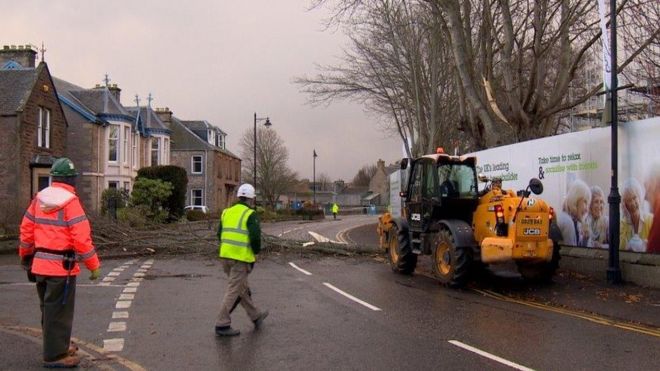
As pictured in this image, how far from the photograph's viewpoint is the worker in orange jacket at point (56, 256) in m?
6.14

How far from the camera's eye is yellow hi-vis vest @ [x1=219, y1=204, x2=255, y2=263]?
792 cm

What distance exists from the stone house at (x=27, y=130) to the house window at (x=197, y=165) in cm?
2434

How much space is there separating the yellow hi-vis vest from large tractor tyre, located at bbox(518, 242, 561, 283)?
6472 mm

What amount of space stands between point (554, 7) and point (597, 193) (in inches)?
369

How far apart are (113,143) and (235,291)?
34.6 meters

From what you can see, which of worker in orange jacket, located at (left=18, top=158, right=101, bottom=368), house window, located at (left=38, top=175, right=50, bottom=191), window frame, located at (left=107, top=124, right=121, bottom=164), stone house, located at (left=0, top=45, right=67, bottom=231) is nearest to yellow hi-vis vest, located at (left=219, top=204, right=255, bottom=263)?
worker in orange jacket, located at (left=18, top=158, right=101, bottom=368)

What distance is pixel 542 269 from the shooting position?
12.3 metres

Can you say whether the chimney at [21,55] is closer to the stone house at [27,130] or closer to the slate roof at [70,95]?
the stone house at [27,130]

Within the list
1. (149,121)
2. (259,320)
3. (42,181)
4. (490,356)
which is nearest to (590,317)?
(490,356)

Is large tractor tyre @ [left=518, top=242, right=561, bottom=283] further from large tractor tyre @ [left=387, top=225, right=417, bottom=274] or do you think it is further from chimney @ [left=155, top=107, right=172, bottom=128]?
chimney @ [left=155, top=107, right=172, bottom=128]

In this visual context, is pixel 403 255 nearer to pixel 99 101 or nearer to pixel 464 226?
pixel 464 226

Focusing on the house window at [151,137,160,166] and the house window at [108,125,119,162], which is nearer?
the house window at [108,125,119,162]

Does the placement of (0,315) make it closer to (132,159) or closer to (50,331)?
(50,331)

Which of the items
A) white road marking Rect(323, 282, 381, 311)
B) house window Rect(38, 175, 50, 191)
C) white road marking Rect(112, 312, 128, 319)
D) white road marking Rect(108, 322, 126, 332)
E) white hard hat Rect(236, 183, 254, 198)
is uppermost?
house window Rect(38, 175, 50, 191)
